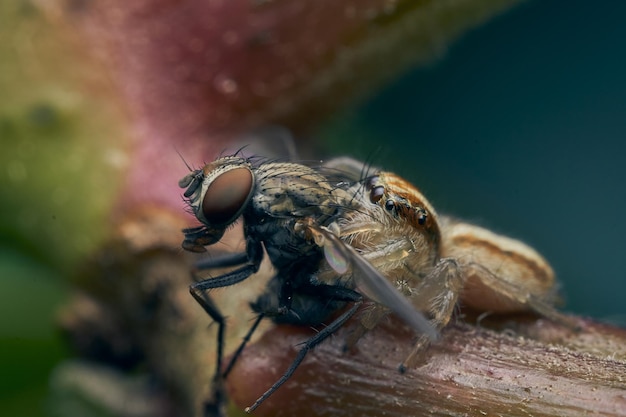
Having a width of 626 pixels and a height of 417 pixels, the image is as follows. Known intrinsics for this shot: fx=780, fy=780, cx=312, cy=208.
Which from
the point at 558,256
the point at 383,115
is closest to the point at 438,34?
the point at 383,115

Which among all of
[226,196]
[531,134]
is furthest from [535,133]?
[226,196]

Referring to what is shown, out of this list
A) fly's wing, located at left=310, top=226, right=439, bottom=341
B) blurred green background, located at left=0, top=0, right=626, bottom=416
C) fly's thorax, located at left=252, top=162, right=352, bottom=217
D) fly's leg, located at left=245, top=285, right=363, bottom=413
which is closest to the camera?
fly's wing, located at left=310, top=226, right=439, bottom=341

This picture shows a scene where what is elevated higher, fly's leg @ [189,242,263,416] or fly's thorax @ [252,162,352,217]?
fly's thorax @ [252,162,352,217]

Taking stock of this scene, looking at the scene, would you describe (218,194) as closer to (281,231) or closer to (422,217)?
(281,231)

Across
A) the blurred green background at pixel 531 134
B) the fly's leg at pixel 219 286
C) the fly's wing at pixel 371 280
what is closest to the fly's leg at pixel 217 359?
the fly's leg at pixel 219 286

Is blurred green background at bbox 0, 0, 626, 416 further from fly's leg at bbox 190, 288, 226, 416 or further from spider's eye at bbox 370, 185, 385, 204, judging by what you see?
fly's leg at bbox 190, 288, 226, 416

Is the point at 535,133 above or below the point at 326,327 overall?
above

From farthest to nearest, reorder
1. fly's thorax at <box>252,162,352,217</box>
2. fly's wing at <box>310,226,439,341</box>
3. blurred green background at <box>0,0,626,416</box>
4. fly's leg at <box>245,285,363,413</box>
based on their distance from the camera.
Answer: blurred green background at <box>0,0,626,416</box> → fly's thorax at <box>252,162,352,217</box> → fly's leg at <box>245,285,363,413</box> → fly's wing at <box>310,226,439,341</box>

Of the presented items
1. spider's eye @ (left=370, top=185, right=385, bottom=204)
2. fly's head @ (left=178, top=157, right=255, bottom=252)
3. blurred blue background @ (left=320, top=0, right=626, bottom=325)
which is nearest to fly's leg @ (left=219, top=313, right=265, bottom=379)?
fly's head @ (left=178, top=157, right=255, bottom=252)
